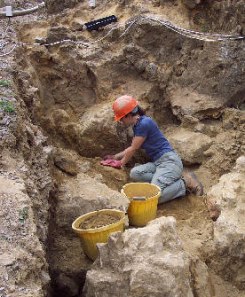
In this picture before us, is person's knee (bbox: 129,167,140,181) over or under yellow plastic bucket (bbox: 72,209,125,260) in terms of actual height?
under

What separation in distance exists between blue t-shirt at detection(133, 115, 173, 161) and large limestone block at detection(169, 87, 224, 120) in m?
0.84

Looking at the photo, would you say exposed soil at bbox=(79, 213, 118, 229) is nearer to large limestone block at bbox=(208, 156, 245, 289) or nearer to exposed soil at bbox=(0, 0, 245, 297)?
exposed soil at bbox=(0, 0, 245, 297)

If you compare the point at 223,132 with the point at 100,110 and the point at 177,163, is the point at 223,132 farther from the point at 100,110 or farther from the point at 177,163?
the point at 100,110

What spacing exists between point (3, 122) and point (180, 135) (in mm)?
3238

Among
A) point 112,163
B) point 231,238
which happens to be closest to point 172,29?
point 112,163

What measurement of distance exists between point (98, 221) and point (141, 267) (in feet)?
3.25

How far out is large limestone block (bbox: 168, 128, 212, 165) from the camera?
7219 millimetres

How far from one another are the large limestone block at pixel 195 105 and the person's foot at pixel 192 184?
3.35 feet

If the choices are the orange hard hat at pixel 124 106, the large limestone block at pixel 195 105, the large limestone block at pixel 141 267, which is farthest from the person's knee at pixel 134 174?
the large limestone block at pixel 141 267

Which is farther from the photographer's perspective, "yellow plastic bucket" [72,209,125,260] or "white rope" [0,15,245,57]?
"white rope" [0,15,245,57]

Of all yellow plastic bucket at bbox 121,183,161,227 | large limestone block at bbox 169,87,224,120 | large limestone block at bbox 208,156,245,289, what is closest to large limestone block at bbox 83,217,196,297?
large limestone block at bbox 208,156,245,289

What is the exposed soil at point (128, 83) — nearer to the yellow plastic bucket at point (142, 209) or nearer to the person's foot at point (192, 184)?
the person's foot at point (192, 184)

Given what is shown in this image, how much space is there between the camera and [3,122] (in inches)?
197

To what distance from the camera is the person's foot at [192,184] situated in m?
6.79
